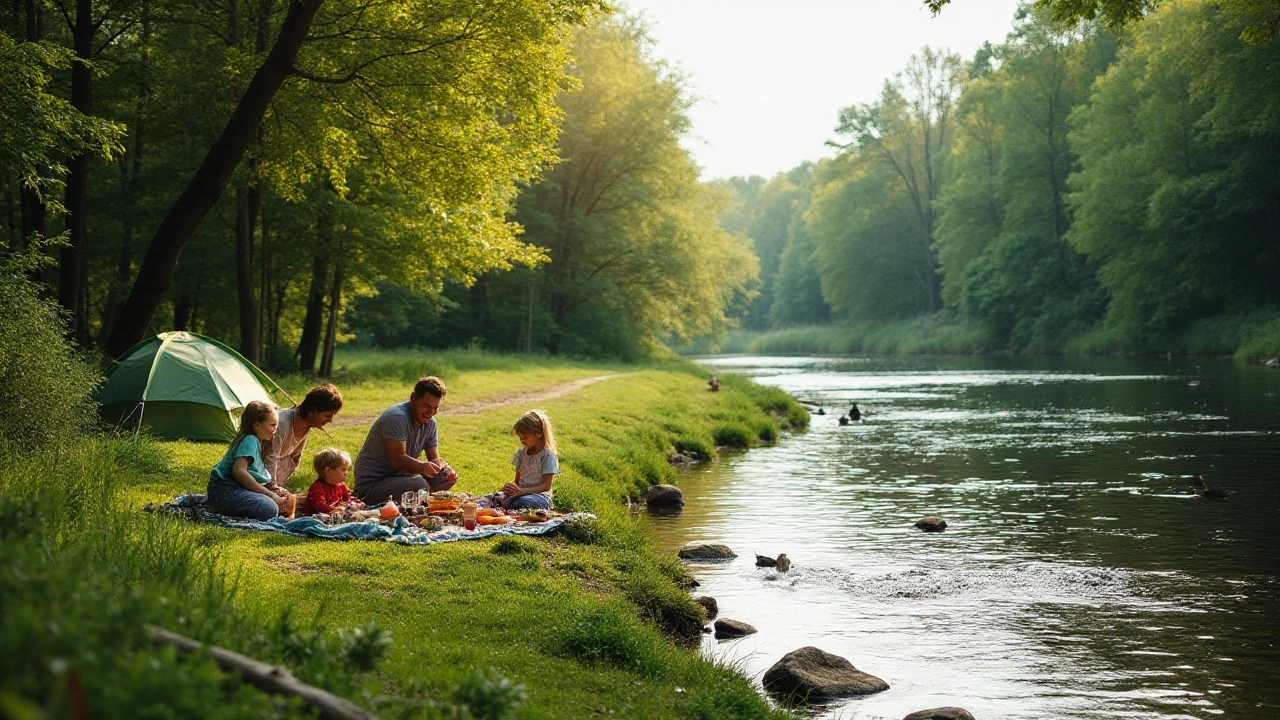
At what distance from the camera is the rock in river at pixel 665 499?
15.9 metres

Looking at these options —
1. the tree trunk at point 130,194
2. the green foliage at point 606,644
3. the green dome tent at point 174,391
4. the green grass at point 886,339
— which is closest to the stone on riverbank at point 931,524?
the green foliage at point 606,644

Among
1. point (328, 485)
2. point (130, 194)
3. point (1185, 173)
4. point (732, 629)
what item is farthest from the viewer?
point (1185, 173)

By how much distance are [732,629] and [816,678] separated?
155 centimetres

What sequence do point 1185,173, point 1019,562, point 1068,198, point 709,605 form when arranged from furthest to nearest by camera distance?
point 1068,198 < point 1185,173 < point 1019,562 < point 709,605

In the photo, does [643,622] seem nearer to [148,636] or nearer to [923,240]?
[148,636]

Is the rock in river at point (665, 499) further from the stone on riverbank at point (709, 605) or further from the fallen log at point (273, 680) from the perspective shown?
the fallen log at point (273, 680)

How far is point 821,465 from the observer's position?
827 inches

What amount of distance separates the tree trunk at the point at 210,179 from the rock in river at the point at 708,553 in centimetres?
797

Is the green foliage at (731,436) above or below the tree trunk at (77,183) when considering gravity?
below

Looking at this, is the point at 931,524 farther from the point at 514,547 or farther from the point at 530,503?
the point at 514,547

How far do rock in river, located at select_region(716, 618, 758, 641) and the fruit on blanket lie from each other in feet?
8.20

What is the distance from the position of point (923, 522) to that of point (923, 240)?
8081 centimetres

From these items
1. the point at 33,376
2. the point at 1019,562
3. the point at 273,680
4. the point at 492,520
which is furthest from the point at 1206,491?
the point at 273,680

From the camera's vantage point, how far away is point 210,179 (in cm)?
1488
